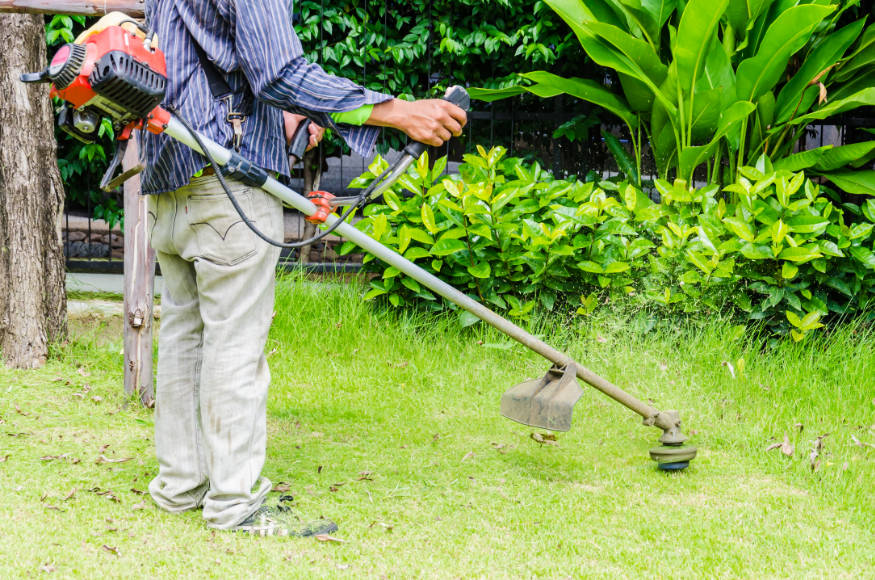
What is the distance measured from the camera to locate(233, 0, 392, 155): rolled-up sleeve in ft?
8.45

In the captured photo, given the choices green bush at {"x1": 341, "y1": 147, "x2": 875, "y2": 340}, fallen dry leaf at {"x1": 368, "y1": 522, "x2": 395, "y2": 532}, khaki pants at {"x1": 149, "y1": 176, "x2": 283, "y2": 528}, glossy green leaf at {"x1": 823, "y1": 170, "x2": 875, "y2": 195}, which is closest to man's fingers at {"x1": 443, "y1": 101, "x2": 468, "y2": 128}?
khaki pants at {"x1": 149, "y1": 176, "x2": 283, "y2": 528}

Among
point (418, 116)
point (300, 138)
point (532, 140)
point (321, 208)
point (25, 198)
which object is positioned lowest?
point (25, 198)

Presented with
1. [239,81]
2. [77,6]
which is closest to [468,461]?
[239,81]

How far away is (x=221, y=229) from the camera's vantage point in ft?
9.11

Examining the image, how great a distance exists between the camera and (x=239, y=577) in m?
2.65

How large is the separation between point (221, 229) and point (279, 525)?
98 centimetres

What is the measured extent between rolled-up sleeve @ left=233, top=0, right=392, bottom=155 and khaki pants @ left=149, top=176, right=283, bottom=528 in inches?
13.2

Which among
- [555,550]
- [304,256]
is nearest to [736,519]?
[555,550]

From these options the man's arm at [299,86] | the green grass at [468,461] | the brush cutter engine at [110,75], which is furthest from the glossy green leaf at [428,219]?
the brush cutter engine at [110,75]

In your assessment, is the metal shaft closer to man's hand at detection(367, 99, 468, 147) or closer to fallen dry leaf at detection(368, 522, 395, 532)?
man's hand at detection(367, 99, 468, 147)

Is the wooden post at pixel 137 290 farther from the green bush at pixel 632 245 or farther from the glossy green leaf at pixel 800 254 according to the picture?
the glossy green leaf at pixel 800 254

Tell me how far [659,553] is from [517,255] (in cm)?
232

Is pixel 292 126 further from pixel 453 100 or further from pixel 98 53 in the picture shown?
pixel 98 53

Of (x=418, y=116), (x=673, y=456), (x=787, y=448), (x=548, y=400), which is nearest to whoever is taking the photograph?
(x=418, y=116)
